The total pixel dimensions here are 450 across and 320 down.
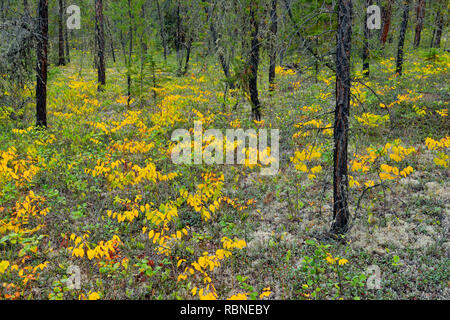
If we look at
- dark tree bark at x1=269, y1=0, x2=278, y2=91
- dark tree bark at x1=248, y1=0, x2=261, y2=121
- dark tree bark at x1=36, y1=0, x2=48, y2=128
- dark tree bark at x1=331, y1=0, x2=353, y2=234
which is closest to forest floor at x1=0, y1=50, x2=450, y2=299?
dark tree bark at x1=331, y1=0, x2=353, y2=234

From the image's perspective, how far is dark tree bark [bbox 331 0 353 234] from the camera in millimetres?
3895

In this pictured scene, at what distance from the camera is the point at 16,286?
13.3 feet

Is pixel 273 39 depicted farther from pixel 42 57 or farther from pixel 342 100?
pixel 42 57

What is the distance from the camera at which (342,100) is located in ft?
13.6

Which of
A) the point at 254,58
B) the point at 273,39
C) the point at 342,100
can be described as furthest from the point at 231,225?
the point at 273,39

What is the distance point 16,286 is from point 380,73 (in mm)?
18670

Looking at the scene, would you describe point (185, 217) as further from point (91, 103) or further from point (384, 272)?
point (91, 103)

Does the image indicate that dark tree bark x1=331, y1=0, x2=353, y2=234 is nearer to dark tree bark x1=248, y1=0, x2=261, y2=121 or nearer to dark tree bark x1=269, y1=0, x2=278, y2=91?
dark tree bark x1=269, y1=0, x2=278, y2=91

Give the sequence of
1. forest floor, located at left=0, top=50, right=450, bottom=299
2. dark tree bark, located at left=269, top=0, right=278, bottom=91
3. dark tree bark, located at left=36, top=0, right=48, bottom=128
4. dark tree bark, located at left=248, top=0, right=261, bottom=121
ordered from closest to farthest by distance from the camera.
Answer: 1. forest floor, located at left=0, top=50, right=450, bottom=299
2. dark tree bark, located at left=269, top=0, right=278, bottom=91
3. dark tree bark, located at left=248, top=0, right=261, bottom=121
4. dark tree bark, located at left=36, top=0, right=48, bottom=128

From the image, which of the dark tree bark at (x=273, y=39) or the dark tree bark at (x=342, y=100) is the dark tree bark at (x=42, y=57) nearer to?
the dark tree bark at (x=273, y=39)

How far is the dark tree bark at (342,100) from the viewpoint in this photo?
3895 mm

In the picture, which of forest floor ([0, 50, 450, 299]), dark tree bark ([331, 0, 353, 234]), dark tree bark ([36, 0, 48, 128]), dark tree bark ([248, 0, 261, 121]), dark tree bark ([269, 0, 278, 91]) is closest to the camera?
dark tree bark ([331, 0, 353, 234])

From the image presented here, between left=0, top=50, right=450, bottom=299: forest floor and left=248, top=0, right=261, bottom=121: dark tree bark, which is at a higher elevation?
left=248, top=0, right=261, bottom=121: dark tree bark
